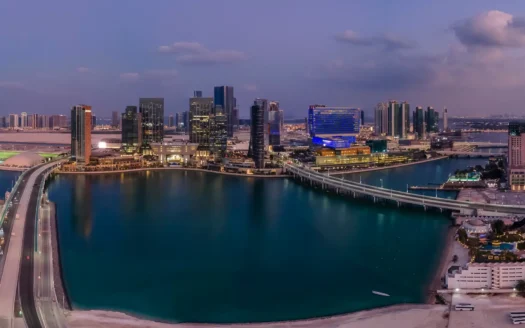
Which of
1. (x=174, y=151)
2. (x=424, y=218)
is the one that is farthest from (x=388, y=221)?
(x=174, y=151)

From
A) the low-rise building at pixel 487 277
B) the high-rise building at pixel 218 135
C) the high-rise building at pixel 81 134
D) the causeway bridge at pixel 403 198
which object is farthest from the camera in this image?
the high-rise building at pixel 218 135

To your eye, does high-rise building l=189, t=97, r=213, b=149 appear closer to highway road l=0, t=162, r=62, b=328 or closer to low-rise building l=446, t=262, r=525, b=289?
highway road l=0, t=162, r=62, b=328

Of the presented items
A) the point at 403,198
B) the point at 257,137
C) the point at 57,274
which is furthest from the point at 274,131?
the point at 57,274

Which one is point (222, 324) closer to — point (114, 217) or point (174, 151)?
point (114, 217)

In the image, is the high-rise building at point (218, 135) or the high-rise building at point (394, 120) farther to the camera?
the high-rise building at point (394, 120)

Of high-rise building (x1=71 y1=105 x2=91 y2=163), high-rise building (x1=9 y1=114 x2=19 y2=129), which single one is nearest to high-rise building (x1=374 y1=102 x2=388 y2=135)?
high-rise building (x1=71 y1=105 x2=91 y2=163)

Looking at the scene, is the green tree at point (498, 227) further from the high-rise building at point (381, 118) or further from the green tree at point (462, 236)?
the high-rise building at point (381, 118)

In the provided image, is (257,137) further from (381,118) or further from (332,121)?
(381,118)

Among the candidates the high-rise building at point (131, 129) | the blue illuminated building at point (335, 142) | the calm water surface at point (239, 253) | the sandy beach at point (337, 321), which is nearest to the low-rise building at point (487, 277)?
the calm water surface at point (239, 253)
